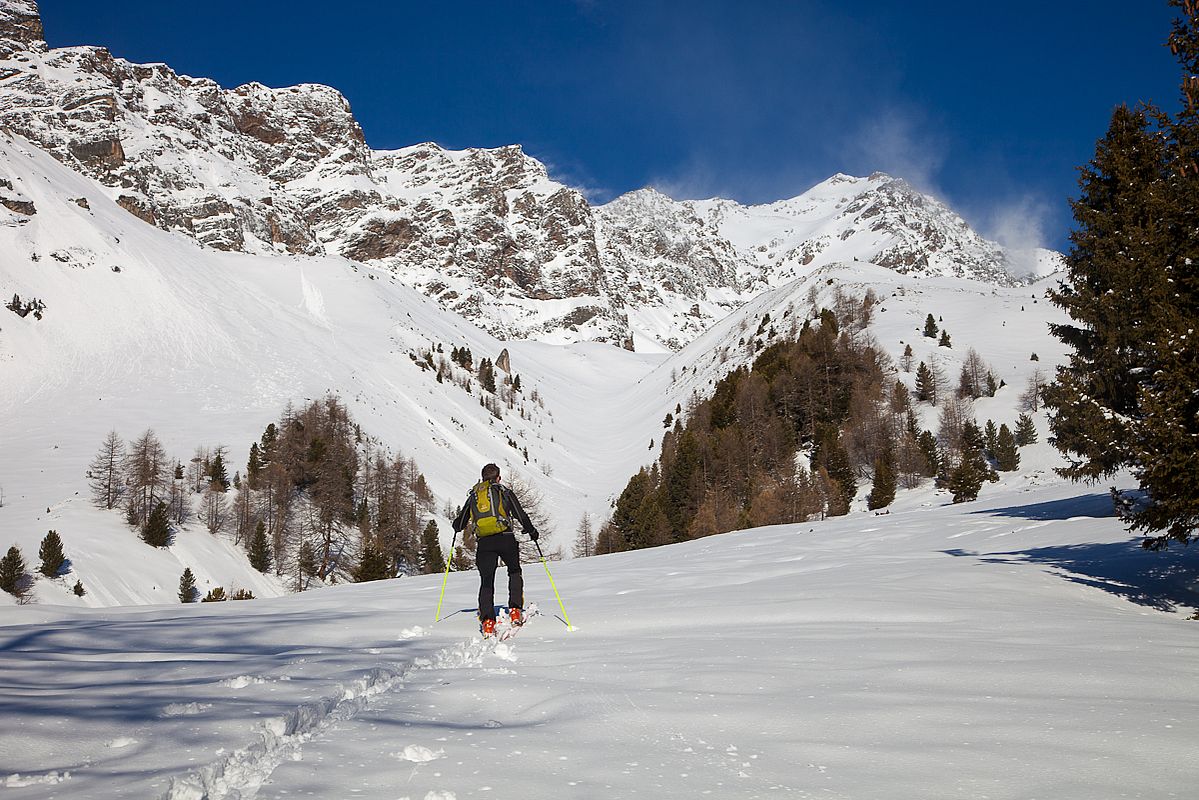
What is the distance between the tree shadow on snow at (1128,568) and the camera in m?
10.3

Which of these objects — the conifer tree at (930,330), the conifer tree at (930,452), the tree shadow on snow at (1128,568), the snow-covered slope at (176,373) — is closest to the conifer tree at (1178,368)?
the tree shadow on snow at (1128,568)

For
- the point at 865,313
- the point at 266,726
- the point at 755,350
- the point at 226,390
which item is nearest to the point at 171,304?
the point at 226,390

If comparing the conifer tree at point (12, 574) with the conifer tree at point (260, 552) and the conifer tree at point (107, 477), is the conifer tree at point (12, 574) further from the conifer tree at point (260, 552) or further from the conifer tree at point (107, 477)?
the conifer tree at point (260, 552)

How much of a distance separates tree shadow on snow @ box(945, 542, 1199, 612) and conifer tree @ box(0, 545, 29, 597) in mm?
46302

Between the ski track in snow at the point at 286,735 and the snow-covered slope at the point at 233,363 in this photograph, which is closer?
the ski track in snow at the point at 286,735

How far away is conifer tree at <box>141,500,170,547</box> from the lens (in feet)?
160

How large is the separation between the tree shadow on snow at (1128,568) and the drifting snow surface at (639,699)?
0.12 metres

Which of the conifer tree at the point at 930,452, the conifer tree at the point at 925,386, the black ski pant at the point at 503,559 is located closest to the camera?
the black ski pant at the point at 503,559

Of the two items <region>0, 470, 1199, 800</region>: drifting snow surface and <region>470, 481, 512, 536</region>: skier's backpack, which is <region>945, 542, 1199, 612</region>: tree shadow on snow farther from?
<region>470, 481, 512, 536</region>: skier's backpack

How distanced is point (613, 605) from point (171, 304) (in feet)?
331

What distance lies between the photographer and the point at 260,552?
53500 millimetres

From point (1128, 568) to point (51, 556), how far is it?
50609mm

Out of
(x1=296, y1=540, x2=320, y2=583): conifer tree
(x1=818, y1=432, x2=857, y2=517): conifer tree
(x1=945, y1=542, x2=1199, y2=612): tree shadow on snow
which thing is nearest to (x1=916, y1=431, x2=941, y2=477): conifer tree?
(x1=818, y1=432, x2=857, y2=517): conifer tree

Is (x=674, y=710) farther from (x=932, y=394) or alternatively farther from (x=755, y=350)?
(x=755, y=350)
